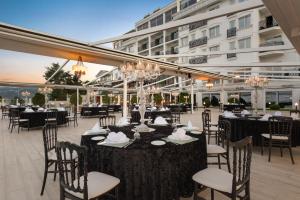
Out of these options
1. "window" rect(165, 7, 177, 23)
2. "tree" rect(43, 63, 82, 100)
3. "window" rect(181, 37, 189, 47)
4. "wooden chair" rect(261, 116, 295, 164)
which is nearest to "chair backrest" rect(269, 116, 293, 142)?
"wooden chair" rect(261, 116, 295, 164)

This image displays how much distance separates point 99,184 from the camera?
2066 mm

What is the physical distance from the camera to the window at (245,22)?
18438 millimetres

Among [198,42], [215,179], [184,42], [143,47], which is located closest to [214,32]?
[198,42]

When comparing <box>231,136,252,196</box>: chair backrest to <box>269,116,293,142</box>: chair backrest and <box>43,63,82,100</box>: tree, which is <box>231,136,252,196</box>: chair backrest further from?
<box>43,63,82,100</box>: tree

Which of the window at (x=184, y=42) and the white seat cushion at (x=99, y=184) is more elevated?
the window at (x=184, y=42)

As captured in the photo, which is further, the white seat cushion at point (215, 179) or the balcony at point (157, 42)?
the balcony at point (157, 42)

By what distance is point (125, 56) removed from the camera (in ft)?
21.9

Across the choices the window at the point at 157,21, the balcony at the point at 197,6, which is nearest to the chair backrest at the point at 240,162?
the balcony at the point at 197,6

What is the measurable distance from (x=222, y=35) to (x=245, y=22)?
2531mm

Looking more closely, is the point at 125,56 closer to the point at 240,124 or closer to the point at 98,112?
the point at 240,124

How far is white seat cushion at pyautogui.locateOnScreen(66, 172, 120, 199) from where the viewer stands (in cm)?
193

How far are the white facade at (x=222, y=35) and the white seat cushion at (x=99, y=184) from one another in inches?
439

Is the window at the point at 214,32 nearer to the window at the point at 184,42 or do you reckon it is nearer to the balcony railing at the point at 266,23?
the window at the point at 184,42

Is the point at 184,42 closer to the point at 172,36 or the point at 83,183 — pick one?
the point at 172,36
